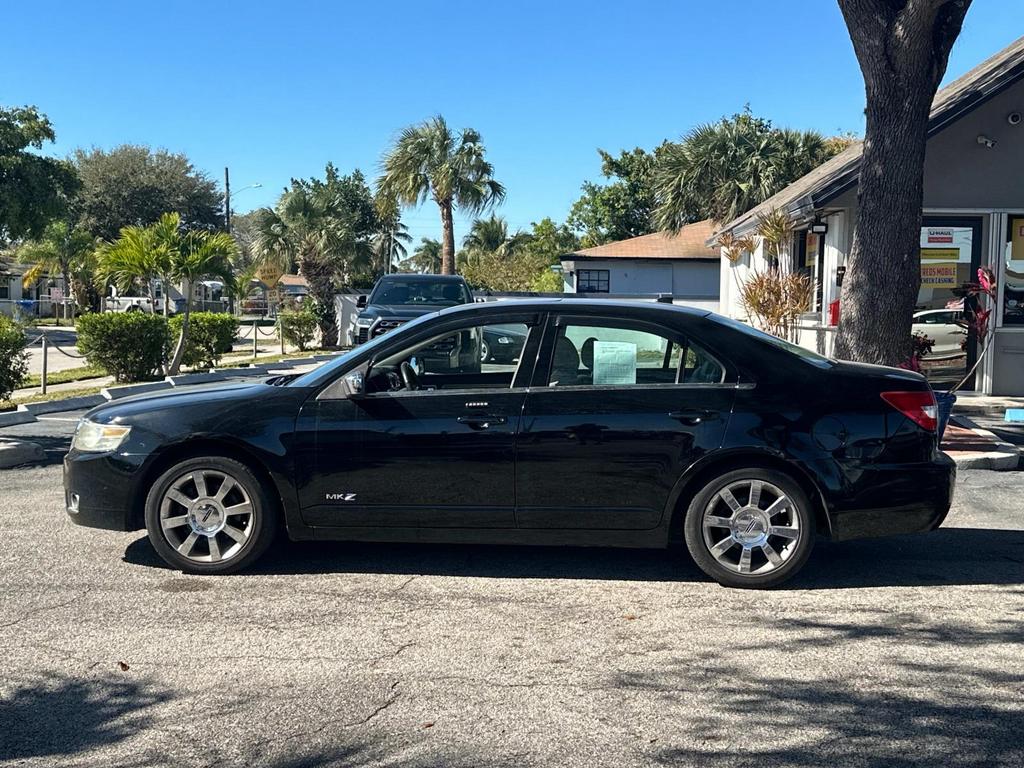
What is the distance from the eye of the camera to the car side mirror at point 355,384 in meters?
5.85

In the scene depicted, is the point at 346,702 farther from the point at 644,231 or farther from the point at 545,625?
the point at 644,231

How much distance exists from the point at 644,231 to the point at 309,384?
4950 centimetres

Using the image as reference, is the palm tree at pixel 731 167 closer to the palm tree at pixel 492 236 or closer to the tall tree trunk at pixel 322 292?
the tall tree trunk at pixel 322 292

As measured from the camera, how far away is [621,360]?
5891 millimetres

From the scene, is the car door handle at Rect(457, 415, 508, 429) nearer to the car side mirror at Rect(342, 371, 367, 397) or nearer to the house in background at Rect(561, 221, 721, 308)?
the car side mirror at Rect(342, 371, 367, 397)

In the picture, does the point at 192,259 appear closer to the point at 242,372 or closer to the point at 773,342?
the point at 242,372

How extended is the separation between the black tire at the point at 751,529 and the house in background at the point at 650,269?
31.4 meters

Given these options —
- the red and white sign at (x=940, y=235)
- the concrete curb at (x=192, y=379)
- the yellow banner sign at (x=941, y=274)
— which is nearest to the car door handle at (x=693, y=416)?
the yellow banner sign at (x=941, y=274)

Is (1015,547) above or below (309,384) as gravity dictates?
below

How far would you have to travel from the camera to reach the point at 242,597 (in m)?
5.59

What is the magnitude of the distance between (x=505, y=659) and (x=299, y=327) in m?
24.6

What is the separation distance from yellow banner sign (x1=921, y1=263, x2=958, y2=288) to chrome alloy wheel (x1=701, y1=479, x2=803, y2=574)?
32.4ft

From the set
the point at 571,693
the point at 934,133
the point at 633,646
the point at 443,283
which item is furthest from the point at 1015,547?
the point at 443,283

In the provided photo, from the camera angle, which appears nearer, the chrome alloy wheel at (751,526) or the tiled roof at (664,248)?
the chrome alloy wheel at (751,526)
